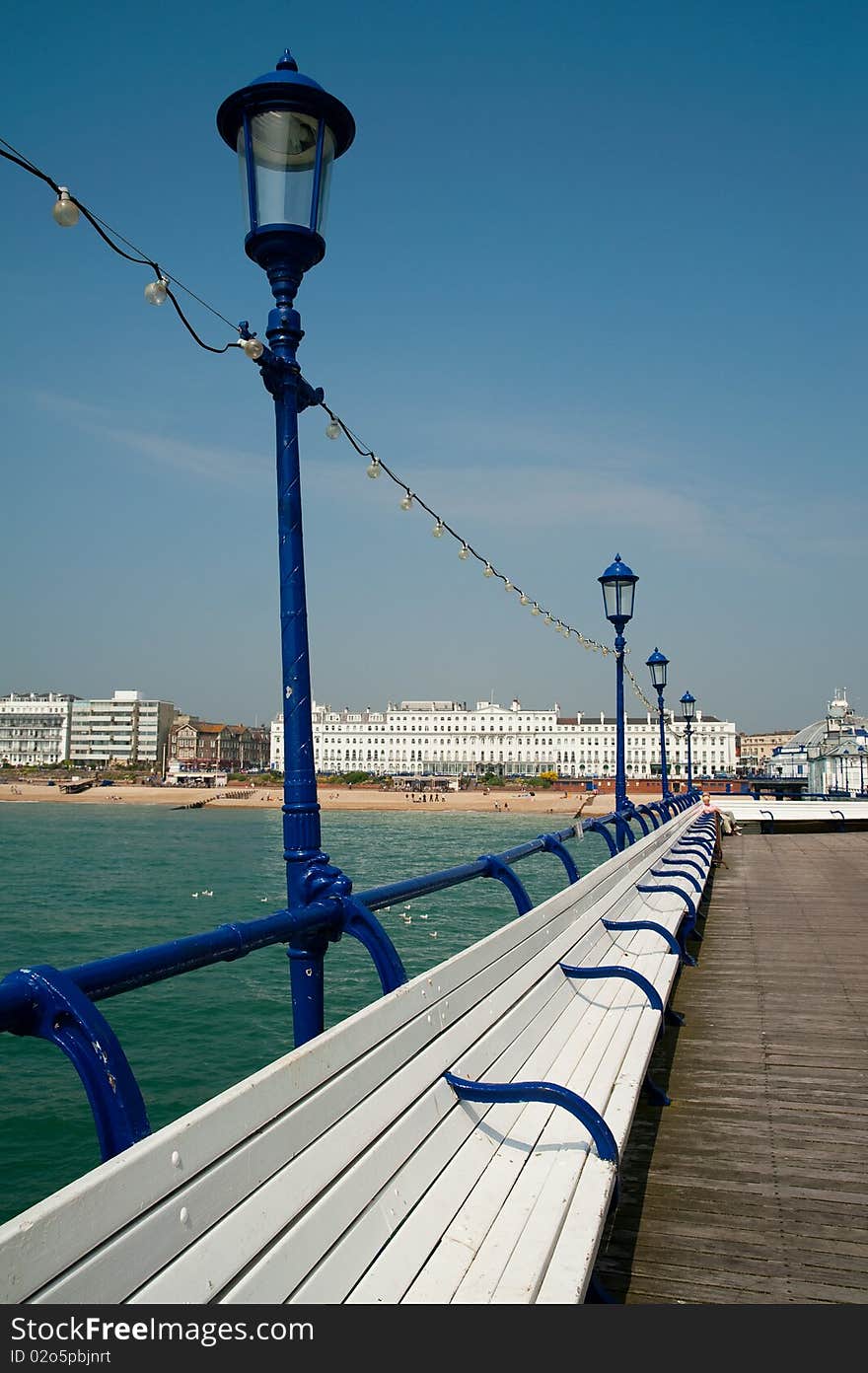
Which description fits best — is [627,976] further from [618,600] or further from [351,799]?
[351,799]

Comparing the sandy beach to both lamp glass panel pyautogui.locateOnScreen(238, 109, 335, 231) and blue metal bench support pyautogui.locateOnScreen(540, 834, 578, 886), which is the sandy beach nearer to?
blue metal bench support pyautogui.locateOnScreen(540, 834, 578, 886)

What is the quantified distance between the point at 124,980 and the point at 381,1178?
2.25ft

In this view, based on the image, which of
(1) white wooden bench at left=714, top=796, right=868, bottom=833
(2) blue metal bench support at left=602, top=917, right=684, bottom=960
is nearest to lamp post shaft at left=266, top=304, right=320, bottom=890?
(2) blue metal bench support at left=602, top=917, right=684, bottom=960

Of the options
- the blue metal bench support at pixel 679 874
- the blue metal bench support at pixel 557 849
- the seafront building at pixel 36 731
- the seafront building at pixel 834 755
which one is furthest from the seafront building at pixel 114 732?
the blue metal bench support at pixel 557 849

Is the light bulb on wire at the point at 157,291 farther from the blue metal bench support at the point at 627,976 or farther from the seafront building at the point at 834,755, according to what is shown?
the seafront building at the point at 834,755

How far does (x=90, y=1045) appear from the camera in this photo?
1768 mm

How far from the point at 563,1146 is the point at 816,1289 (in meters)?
0.75

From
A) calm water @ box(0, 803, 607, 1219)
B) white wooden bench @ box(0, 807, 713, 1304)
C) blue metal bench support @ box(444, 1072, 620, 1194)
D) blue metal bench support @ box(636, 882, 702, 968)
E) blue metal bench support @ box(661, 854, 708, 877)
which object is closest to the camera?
A: white wooden bench @ box(0, 807, 713, 1304)

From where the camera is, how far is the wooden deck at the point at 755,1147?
9.34ft

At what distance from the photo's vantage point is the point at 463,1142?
276 centimetres

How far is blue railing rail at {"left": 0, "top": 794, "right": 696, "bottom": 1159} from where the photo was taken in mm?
1724

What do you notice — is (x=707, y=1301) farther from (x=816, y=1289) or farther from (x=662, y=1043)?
(x=662, y=1043)

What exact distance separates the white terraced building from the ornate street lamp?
17444cm

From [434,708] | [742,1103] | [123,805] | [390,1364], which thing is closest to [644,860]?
[742,1103]
